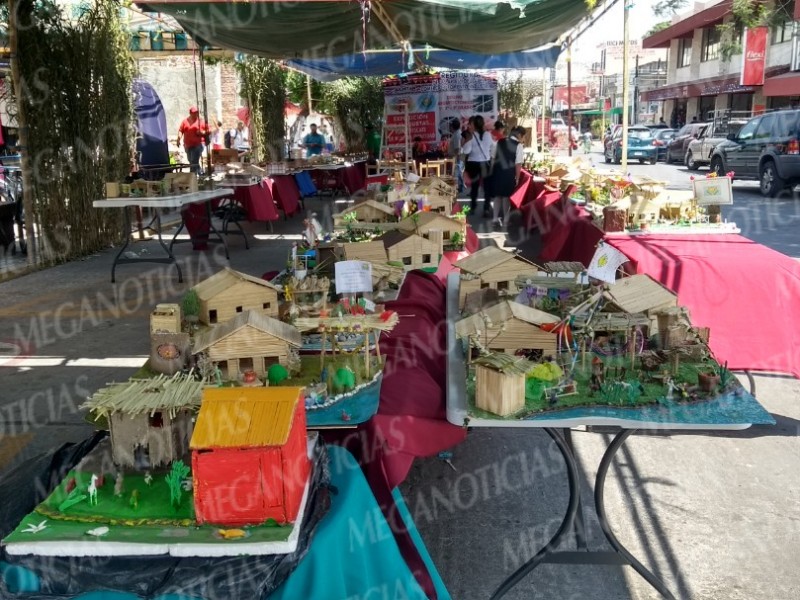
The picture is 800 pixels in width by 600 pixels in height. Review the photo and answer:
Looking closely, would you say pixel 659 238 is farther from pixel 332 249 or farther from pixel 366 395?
pixel 366 395

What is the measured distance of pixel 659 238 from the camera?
519cm

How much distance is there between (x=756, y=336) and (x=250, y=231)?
8160mm

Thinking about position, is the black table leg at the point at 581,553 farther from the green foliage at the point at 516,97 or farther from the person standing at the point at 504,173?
the green foliage at the point at 516,97

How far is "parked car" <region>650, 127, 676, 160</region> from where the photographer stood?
81.6 feet

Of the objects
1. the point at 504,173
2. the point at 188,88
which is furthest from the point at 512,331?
the point at 188,88

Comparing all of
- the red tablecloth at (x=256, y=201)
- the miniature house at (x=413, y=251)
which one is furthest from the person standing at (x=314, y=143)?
the miniature house at (x=413, y=251)

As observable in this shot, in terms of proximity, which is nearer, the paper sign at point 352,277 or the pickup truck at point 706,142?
the paper sign at point 352,277

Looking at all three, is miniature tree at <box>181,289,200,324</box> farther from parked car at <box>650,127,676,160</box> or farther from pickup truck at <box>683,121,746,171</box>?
parked car at <box>650,127,676,160</box>

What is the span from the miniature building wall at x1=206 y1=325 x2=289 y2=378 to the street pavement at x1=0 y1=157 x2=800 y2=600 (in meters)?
1.01

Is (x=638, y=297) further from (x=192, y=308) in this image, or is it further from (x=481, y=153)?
(x=481, y=153)

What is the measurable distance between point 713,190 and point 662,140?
21.6 meters

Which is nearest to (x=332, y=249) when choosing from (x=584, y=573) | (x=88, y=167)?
(x=584, y=573)

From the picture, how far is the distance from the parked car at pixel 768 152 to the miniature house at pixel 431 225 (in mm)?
10514

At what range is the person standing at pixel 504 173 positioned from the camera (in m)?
10.4
